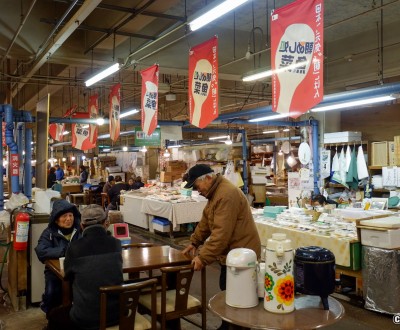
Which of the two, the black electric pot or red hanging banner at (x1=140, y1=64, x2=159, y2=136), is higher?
red hanging banner at (x1=140, y1=64, x2=159, y2=136)

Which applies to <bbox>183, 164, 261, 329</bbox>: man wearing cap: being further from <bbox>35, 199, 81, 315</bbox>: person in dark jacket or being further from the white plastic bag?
the white plastic bag

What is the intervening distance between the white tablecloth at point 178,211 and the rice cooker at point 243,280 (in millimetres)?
8155

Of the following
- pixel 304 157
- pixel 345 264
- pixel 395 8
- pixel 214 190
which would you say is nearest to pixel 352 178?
pixel 304 157

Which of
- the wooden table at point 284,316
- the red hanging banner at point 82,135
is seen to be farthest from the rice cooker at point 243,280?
the red hanging banner at point 82,135

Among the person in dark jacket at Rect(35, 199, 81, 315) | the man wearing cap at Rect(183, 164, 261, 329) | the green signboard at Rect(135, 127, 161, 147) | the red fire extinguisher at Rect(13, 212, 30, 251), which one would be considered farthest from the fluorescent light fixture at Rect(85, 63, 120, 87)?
the green signboard at Rect(135, 127, 161, 147)

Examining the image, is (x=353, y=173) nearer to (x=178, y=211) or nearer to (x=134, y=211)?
(x=178, y=211)

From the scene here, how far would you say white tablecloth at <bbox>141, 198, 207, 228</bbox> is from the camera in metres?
10.9

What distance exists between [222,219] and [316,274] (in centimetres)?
119

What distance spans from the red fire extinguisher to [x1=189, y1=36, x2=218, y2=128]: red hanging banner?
2.94 metres

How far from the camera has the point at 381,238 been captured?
5.42 metres

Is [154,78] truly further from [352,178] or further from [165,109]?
[165,109]

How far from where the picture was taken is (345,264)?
580cm

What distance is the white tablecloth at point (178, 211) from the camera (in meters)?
10.9

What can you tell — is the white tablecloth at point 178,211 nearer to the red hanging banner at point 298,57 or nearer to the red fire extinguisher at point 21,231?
the red fire extinguisher at point 21,231
